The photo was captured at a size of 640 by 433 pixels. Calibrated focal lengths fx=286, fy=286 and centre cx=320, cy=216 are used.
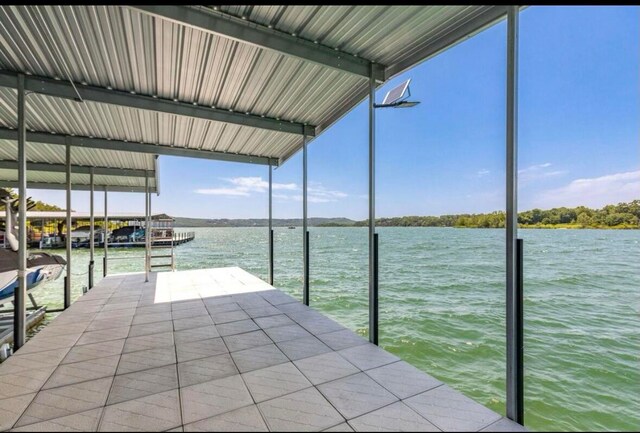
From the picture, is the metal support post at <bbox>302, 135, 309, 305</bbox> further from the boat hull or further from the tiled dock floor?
the boat hull

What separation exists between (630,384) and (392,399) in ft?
17.1

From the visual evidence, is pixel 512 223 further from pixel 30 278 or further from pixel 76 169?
pixel 76 169

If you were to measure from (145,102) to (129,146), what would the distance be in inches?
85.9

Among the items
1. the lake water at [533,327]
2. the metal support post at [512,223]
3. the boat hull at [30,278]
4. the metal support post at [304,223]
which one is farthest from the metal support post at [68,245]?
the metal support post at [512,223]

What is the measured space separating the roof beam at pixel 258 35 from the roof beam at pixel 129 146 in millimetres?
3698

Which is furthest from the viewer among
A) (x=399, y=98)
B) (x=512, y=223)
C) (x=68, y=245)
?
(x=68, y=245)

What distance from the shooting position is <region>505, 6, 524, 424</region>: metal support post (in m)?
1.91

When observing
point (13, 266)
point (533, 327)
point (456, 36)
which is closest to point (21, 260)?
point (13, 266)

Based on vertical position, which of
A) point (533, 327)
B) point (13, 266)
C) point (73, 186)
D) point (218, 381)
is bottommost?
point (533, 327)

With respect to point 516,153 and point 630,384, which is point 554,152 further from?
point 516,153

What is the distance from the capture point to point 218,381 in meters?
2.32

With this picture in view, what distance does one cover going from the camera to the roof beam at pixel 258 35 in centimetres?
218

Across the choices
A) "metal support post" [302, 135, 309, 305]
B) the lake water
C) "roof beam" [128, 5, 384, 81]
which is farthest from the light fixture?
"metal support post" [302, 135, 309, 305]

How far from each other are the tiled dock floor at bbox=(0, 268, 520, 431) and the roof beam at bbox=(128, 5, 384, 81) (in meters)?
2.81
